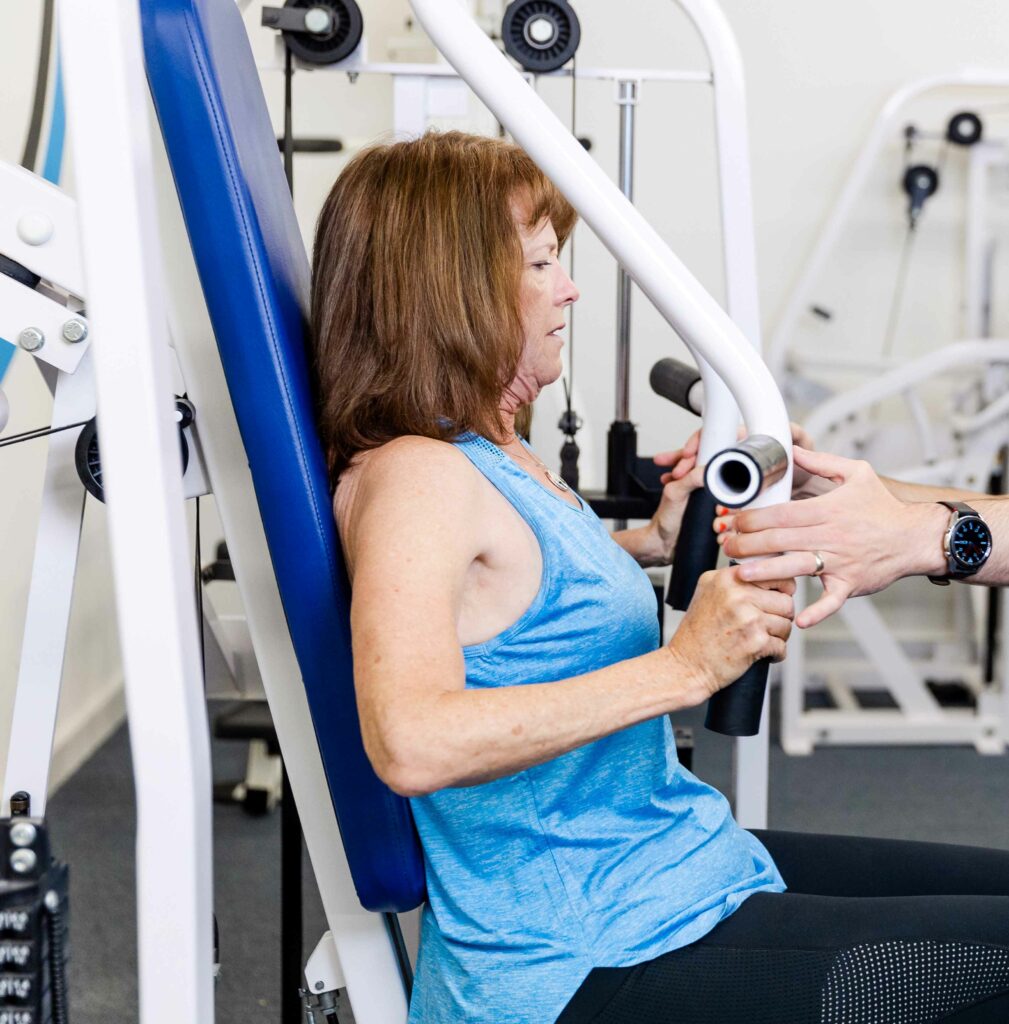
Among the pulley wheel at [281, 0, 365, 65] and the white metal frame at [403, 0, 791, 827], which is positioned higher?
the pulley wheel at [281, 0, 365, 65]

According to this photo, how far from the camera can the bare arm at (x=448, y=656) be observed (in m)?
0.86

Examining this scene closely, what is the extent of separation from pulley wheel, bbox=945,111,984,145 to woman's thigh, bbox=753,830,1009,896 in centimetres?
244

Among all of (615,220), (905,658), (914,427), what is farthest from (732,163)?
(905,658)

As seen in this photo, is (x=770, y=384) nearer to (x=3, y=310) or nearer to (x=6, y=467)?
(x=3, y=310)

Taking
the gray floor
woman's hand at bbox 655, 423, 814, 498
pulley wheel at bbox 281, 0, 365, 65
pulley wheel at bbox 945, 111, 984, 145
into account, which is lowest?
the gray floor

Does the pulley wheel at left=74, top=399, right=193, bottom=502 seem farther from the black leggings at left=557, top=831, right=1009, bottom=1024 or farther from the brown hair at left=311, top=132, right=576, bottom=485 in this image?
the black leggings at left=557, top=831, right=1009, bottom=1024

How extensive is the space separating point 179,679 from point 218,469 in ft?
1.12

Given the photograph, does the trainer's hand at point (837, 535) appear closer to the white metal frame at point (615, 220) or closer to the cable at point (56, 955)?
the white metal frame at point (615, 220)

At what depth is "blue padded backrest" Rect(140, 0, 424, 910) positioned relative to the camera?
0.92 m

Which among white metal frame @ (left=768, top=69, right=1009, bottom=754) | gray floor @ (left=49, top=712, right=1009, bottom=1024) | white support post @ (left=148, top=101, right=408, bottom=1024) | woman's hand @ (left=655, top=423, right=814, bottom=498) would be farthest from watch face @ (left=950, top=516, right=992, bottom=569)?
white metal frame @ (left=768, top=69, right=1009, bottom=754)

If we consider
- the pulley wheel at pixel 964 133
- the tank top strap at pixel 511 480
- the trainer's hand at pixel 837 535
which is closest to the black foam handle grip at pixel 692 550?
the trainer's hand at pixel 837 535

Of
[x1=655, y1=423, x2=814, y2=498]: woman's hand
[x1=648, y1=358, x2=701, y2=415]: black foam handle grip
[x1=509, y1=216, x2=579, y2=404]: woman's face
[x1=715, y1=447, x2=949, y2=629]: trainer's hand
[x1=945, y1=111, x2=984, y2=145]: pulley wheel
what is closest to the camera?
[x1=715, y1=447, x2=949, y2=629]: trainer's hand

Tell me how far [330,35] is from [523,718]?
123cm

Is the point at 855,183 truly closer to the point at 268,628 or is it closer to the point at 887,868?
the point at 887,868
